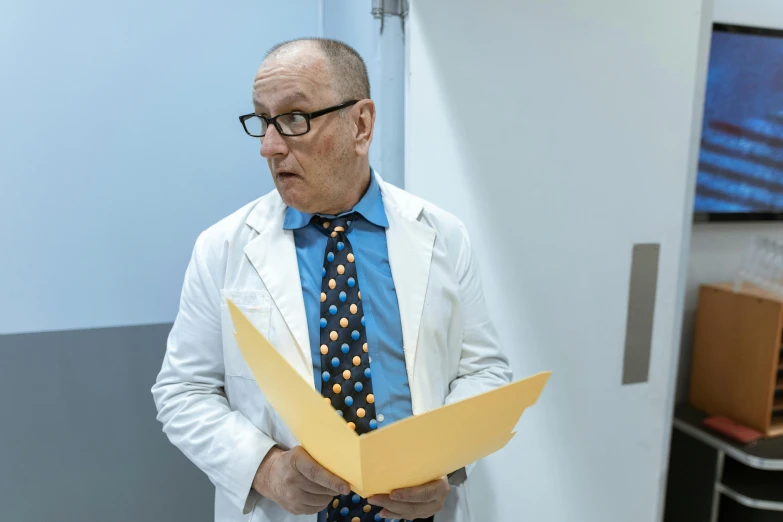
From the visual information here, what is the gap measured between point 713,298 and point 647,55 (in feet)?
3.43

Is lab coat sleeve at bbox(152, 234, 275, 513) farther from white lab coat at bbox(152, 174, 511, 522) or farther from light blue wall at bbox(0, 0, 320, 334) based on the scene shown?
light blue wall at bbox(0, 0, 320, 334)

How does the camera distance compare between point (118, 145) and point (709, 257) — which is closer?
point (118, 145)

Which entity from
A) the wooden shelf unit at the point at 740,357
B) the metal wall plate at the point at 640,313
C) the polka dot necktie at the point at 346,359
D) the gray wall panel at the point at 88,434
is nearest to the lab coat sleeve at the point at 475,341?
the polka dot necktie at the point at 346,359

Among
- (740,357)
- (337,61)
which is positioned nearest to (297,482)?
(337,61)

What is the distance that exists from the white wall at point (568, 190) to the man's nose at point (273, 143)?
49 cm

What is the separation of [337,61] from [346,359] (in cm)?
54

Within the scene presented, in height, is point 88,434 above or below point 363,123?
below

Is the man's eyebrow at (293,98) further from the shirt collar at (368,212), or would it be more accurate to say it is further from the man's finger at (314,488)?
Answer: the man's finger at (314,488)

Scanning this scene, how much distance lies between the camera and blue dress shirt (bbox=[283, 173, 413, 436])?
3.21 ft

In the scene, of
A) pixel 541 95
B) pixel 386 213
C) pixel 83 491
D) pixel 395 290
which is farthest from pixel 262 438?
pixel 541 95

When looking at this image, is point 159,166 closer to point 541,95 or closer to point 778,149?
point 541,95

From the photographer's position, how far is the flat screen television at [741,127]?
2.02 metres

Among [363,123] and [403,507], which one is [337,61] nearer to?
[363,123]

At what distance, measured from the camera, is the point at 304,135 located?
3.06 feet
